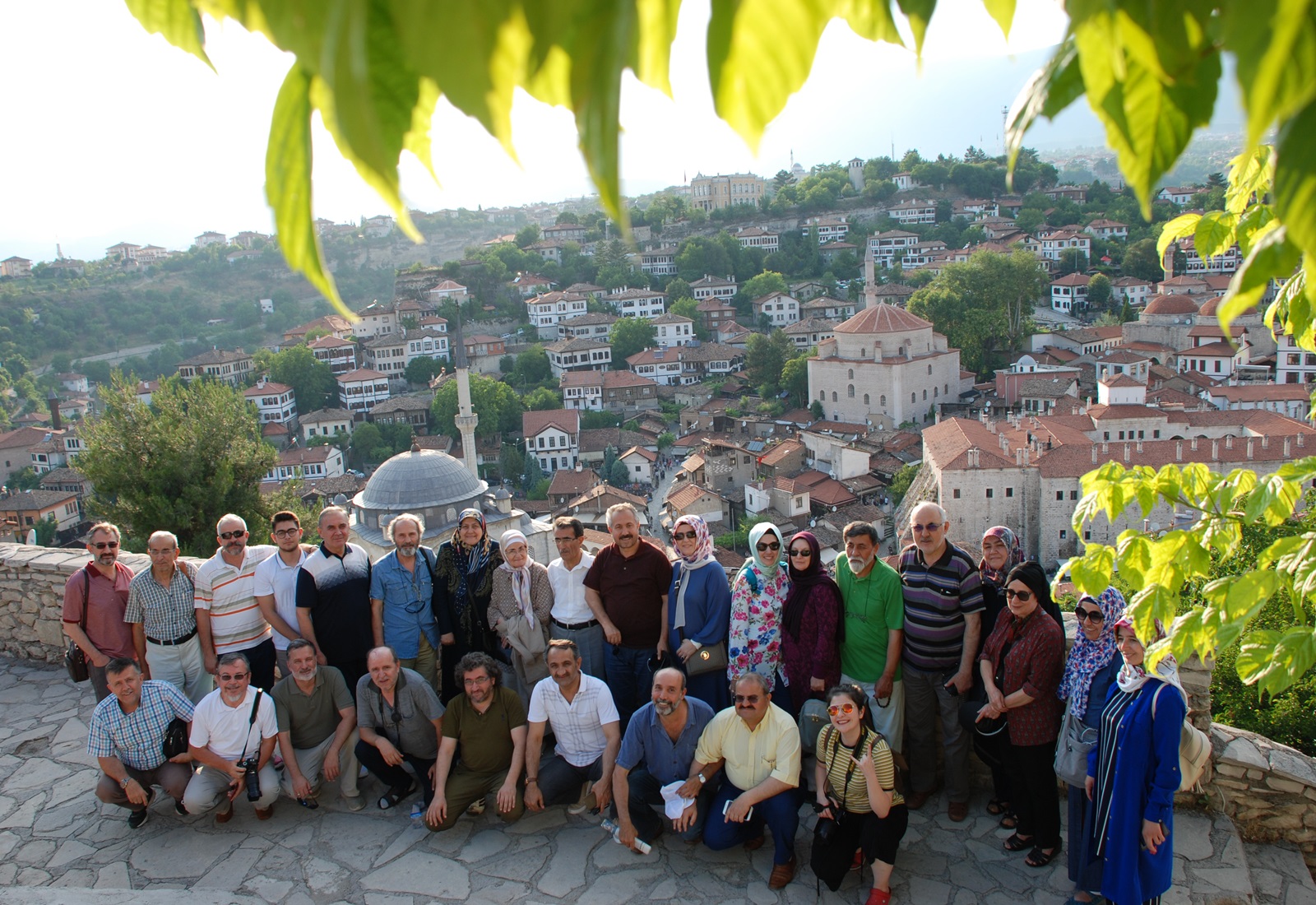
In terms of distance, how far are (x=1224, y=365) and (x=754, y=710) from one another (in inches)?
1290

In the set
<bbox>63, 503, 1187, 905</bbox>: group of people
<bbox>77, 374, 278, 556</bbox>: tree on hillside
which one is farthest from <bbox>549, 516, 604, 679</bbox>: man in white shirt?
<bbox>77, 374, 278, 556</bbox>: tree on hillside

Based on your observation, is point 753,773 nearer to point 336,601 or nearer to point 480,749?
point 480,749

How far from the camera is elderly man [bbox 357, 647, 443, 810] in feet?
12.0

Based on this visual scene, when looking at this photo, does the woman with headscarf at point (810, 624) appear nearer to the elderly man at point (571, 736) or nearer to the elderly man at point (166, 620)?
the elderly man at point (571, 736)

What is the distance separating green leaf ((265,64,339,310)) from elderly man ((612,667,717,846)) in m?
2.97

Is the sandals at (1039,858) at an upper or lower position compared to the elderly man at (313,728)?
lower

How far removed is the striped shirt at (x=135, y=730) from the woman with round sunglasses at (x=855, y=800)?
2.60 m

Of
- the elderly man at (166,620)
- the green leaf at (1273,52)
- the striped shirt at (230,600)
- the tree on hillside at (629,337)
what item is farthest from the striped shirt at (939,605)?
the tree on hillside at (629,337)

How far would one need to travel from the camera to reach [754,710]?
3178mm

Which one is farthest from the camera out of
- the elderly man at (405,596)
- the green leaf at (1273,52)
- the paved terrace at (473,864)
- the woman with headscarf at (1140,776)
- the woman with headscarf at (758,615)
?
the elderly man at (405,596)

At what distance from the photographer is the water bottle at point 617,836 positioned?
10.9ft

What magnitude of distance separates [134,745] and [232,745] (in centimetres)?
40

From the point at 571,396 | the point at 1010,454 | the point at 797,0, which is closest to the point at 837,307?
the point at 571,396

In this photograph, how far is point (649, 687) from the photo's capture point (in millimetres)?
3891
